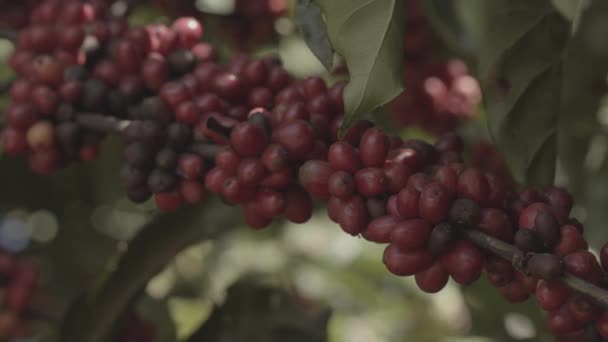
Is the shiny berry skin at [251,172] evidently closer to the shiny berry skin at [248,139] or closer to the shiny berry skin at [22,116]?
the shiny berry skin at [248,139]

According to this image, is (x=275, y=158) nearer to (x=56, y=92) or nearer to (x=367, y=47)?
(x=367, y=47)

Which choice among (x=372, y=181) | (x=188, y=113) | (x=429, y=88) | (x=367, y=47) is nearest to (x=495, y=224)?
(x=372, y=181)

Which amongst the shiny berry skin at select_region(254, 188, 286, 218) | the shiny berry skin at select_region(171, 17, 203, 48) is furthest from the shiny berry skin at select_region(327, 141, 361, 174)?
the shiny berry skin at select_region(171, 17, 203, 48)

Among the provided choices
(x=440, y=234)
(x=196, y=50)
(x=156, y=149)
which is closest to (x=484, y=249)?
(x=440, y=234)

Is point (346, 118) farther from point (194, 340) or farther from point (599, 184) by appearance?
point (599, 184)

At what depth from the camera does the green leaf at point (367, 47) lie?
40.8 inches

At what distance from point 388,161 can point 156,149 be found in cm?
35

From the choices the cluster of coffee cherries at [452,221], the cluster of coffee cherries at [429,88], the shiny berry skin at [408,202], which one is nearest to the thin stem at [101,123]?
the cluster of coffee cherries at [452,221]

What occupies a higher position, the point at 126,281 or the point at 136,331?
the point at 126,281

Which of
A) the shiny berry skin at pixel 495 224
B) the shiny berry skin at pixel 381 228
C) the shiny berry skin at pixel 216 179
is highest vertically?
the shiny berry skin at pixel 495 224

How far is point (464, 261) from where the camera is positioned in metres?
0.98

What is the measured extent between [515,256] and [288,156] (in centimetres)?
33

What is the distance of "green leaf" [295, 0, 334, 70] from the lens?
112 cm

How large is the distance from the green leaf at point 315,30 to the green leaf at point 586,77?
645 mm
